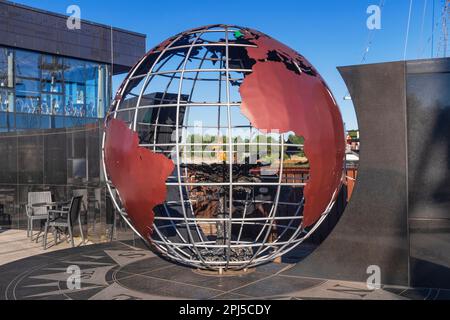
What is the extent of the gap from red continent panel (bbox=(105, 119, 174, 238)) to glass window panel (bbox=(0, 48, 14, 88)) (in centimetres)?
1855

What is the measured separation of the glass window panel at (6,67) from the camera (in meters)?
22.6

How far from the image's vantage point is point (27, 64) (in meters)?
23.5

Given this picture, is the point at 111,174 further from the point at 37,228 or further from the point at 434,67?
the point at 37,228

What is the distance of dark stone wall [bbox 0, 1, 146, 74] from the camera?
72.8ft

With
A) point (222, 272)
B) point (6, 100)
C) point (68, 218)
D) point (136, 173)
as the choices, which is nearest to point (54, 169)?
point (68, 218)

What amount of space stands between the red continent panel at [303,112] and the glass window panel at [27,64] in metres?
19.6

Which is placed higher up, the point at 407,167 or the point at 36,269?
the point at 407,167

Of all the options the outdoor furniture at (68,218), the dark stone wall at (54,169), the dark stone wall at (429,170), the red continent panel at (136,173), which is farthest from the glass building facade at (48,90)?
the dark stone wall at (429,170)

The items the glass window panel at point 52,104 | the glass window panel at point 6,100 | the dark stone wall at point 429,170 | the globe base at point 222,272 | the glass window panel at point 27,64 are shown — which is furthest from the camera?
the glass window panel at point 52,104

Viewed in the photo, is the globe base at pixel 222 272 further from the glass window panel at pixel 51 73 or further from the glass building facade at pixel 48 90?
the glass window panel at pixel 51 73
